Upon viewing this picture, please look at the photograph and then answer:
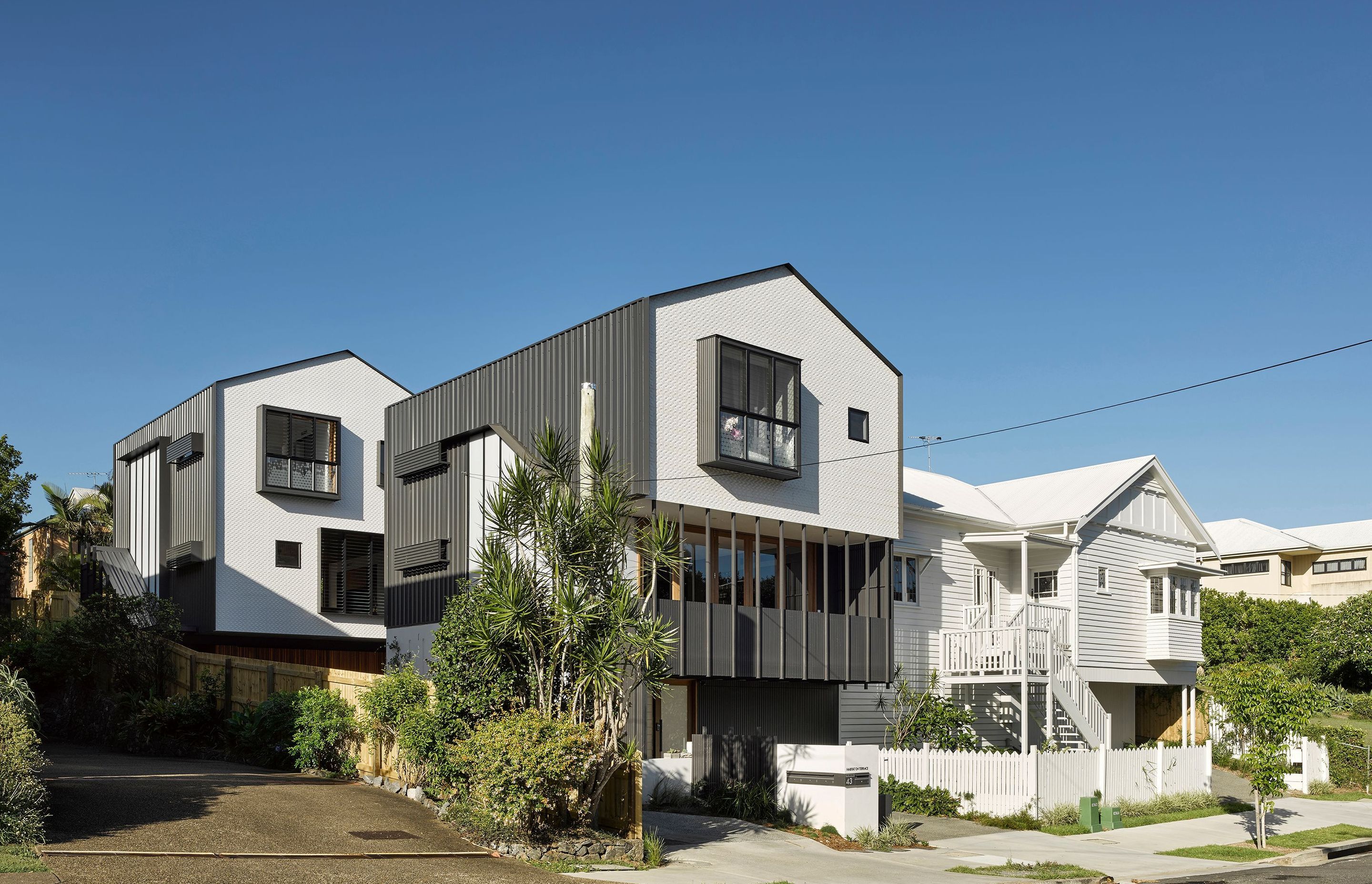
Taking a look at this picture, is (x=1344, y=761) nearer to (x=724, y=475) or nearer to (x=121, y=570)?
(x=724, y=475)

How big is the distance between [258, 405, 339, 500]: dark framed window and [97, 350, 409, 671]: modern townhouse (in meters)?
0.04

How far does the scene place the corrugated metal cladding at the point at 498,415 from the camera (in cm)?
2258

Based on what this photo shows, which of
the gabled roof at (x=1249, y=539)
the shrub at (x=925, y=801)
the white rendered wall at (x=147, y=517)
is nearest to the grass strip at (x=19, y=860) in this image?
the shrub at (x=925, y=801)

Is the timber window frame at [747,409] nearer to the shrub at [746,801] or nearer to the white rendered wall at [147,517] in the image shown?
the shrub at [746,801]

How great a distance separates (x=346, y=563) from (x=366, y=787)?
16580mm

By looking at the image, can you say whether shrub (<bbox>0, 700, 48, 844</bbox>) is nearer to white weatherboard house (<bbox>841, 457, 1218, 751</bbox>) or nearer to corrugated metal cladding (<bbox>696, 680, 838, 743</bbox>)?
corrugated metal cladding (<bbox>696, 680, 838, 743</bbox>)

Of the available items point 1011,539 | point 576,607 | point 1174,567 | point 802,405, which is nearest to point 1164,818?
point 1011,539

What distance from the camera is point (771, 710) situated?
2698 cm

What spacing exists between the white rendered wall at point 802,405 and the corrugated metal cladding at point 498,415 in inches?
20.4

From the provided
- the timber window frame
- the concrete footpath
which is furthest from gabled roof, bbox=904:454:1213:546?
the concrete footpath

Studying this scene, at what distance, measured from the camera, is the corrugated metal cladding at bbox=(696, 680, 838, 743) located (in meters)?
25.9

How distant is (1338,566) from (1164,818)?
144 ft

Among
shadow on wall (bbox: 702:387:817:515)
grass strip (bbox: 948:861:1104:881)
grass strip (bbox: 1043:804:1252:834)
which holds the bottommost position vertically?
grass strip (bbox: 1043:804:1252:834)

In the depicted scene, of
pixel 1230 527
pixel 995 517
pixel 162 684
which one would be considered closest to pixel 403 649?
pixel 162 684
